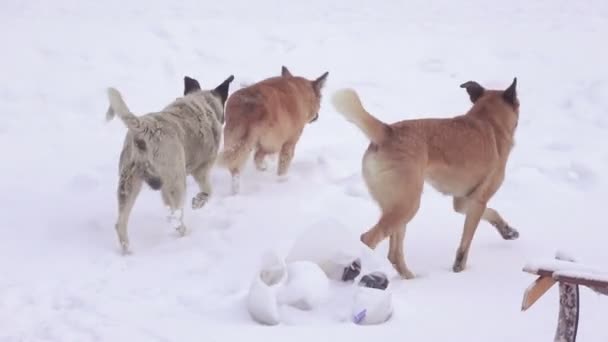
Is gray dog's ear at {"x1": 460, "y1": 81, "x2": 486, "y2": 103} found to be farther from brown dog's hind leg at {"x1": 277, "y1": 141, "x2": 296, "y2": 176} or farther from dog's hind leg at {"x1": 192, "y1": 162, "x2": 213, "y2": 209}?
dog's hind leg at {"x1": 192, "y1": 162, "x2": 213, "y2": 209}

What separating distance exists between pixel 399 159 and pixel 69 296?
2.54 metres

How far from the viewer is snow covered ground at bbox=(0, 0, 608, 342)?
194 inches

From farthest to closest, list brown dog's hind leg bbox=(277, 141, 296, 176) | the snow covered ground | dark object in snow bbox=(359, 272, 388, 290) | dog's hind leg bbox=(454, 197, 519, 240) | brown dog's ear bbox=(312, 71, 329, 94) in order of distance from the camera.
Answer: brown dog's ear bbox=(312, 71, 329, 94) < brown dog's hind leg bbox=(277, 141, 296, 176) < dog's hind leg bbox=(454, 197, 519, 240) < dark object in snow bbox=(359, 272, 388, 290) < the snow covered ground

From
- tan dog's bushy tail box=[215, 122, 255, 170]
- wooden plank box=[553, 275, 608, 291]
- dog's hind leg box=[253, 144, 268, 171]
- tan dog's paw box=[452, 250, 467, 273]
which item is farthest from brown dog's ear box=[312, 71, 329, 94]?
wooden plank box=[553, 275, 608, 291]

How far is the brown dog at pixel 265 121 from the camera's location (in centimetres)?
725

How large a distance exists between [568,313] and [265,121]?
4292 millimetres

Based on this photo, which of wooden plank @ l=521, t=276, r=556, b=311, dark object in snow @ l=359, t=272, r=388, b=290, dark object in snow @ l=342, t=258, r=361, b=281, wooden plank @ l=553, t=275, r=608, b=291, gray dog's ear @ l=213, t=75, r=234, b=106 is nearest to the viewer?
wooden plank @ l=553, t=275, r=608, b=291

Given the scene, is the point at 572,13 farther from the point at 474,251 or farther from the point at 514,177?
the point at 474,251

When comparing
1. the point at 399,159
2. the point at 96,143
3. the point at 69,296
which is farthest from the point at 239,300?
the point at 96,143

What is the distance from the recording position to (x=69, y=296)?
5.09m

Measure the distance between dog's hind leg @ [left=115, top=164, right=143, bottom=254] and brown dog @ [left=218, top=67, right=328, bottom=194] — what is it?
1288 mm

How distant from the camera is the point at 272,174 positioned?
8.11 metres

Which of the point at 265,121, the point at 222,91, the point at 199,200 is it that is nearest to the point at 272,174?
the point at 265,121

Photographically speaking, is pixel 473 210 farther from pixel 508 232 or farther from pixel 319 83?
pixel 319 83
